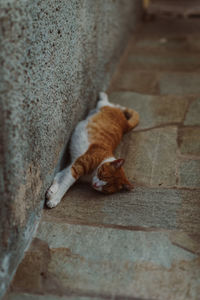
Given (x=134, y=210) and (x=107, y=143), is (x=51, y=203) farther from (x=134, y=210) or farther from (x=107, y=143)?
(x=107, y=143)

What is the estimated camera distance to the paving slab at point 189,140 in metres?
3.02

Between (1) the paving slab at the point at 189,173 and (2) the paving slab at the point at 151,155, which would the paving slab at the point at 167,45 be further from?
(1) the paving slab at the point at 189,173

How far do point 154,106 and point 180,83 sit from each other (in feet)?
2.08

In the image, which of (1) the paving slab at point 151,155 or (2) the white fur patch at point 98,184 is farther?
(1) the paving slab at point 151,155

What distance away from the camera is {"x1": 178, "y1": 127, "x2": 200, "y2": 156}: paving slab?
3.02 meters

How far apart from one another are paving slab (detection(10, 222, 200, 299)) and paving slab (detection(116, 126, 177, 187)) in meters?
0.61

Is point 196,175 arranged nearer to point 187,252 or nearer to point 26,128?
point 187,252

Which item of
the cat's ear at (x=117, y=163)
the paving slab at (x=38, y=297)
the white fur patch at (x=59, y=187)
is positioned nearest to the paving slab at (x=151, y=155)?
the cat's ear at (x=117, y=163)

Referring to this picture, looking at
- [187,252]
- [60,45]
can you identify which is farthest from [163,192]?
[60,45]

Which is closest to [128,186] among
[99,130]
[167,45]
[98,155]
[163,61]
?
[98,155]

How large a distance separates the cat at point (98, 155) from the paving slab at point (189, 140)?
45 cm

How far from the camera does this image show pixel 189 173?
277cm

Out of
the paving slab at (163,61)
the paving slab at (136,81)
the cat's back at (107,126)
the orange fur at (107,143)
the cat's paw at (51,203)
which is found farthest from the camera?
the paving slab at (163,61)

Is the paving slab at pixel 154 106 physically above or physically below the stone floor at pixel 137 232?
below
